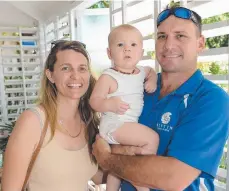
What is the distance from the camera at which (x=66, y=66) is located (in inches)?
62.6

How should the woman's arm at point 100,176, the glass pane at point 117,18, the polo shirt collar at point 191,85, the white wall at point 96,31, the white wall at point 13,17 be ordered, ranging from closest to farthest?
the polo shirt collar at point 191,85
the woman's arm at point 100,176
the glass pane at point 117,18
the white wall at point 96,31
the white wall at point 13,17

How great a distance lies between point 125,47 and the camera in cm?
143

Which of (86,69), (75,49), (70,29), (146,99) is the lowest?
(146,99)

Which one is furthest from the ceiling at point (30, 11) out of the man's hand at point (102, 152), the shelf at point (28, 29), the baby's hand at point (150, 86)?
the man's hand at point (102, 152)

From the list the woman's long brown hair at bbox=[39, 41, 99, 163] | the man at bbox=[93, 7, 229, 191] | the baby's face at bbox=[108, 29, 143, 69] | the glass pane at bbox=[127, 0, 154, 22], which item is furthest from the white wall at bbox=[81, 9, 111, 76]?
the man at bbox=[93, 7, 229, 191]

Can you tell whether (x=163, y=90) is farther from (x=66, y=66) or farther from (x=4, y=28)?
(x=4, y=28)

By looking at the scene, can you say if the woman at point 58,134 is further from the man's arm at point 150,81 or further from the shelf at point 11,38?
the shelf at point 11,38

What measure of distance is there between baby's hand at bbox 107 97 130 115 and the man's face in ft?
0.90

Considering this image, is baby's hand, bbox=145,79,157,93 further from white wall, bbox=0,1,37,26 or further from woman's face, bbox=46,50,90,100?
white wall, bbox=0,1,37,26

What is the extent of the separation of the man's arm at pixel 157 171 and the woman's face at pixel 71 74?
51 centimetres

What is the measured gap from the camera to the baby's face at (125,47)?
4.69 ft

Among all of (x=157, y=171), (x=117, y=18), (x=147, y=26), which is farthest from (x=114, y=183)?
(x=117, y=18)

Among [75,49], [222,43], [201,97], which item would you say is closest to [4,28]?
[75,49]

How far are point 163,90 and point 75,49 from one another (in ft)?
1.81
